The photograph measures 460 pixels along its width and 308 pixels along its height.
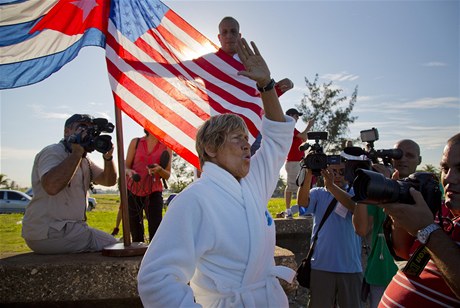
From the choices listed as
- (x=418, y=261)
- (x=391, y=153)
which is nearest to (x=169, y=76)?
(x=391, y=153)

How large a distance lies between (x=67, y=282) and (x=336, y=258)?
2.58m

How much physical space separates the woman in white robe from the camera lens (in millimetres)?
633

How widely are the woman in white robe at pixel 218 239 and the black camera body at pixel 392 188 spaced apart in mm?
643

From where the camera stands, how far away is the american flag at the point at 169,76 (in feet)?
13.6

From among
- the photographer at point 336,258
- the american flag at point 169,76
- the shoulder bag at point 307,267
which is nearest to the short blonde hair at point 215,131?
the american flag at point 169,76

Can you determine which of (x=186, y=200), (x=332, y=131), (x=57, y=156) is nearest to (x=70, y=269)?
(x=57, y=156)

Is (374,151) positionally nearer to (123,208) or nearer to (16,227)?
(123,208)

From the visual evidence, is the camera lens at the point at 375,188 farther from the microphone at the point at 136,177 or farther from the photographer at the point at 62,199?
the microphone at the point at 136,177

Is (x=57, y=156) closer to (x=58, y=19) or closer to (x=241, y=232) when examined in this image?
(x=58, y=19)

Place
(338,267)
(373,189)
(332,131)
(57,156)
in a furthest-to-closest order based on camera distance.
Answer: (332,131) < (338,267) < (57,156) < (373,189)

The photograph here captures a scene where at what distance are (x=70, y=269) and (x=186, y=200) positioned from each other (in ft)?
5.22

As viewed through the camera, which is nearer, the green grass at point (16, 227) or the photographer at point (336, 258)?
the photographer at point (336, 258)

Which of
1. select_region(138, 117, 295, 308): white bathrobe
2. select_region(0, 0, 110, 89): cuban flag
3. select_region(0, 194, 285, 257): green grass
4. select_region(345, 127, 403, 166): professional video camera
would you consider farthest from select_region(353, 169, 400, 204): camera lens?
select_region(0, 194, 285, 257): green grass

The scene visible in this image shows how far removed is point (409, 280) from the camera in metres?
2.28
